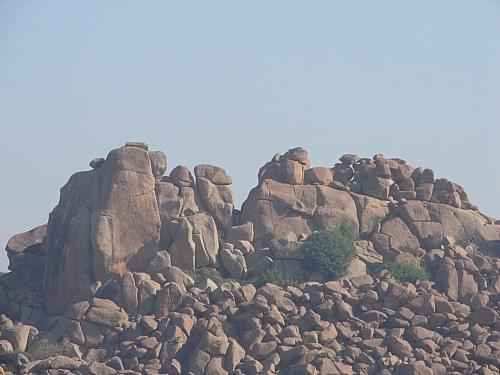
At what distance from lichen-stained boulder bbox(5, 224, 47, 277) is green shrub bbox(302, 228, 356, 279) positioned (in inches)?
421

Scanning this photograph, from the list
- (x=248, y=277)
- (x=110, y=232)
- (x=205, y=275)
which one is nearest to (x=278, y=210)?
(x=248, y=277)

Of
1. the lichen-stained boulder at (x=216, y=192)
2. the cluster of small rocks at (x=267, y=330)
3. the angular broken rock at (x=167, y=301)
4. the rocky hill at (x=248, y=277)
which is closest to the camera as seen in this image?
the cluster of small rocks at (x=267, y=330)

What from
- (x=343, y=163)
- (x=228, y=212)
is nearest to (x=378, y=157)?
(x=343, y=163)

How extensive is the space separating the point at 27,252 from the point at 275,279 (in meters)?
11.0

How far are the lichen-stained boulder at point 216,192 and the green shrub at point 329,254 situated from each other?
3.49 meters

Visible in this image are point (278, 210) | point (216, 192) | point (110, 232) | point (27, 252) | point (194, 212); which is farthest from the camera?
point (27, 252)

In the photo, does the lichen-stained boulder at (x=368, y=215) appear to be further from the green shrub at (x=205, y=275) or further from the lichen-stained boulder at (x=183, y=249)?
the lichen-stained boulder at (x=183, y=249)

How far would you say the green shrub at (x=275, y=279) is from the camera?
7231cm

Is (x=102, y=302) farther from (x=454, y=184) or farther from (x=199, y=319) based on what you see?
(x=454, y=184)

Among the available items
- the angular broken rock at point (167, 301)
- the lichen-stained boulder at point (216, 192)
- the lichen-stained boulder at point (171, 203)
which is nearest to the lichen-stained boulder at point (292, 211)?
the lichen-stained boulder at point (216, 192)

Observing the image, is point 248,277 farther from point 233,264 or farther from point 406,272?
point 406,272

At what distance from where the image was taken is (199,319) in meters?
69.6

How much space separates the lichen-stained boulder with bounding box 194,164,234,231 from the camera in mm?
75375

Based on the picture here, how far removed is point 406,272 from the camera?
72812 millimetres
